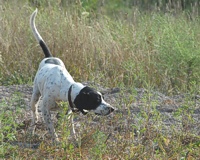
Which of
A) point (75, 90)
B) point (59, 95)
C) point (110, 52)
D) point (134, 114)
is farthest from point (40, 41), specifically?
point (110, 52)

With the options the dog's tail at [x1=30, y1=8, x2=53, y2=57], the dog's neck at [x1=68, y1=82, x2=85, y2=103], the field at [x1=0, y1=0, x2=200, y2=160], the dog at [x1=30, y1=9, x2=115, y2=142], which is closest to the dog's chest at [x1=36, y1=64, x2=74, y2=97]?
the dog at [x1=30, y1=9, x2=115, y2=142]

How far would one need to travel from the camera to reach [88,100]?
16.7ft

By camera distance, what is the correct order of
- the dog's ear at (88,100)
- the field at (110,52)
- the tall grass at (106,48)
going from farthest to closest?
the tall grass at (106,48), the field at (110,52), the dog's ear at (88,100)

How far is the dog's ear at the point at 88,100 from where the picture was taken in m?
5.09

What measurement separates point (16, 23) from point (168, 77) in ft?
8.13

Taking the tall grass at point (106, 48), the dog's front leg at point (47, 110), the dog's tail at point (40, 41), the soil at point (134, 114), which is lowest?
the tall grass at point (106, 48)

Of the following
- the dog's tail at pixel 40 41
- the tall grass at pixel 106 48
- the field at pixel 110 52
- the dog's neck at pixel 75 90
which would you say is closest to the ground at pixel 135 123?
the field at pixel 110 52

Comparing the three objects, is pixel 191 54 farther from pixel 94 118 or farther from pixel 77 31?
pixel 94 118

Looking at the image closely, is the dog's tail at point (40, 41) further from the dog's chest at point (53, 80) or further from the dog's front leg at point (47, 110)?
the dog's front leg at point (47, 110)

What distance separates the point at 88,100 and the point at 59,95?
1.45 ft

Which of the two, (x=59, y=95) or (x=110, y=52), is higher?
(x=59, y=95)

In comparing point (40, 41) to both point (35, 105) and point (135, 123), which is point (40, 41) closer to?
point (35, 105)

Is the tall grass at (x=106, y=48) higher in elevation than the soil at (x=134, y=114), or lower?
lower

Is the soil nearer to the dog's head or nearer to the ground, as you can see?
the ground
